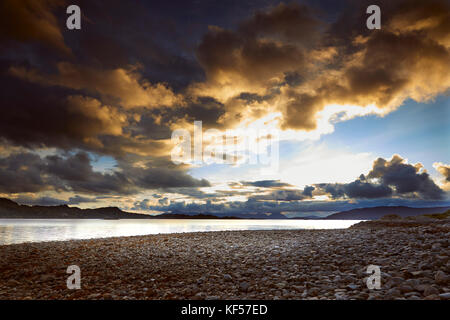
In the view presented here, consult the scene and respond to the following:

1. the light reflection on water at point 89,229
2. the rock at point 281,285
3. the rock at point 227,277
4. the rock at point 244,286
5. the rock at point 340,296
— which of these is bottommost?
the light reflection on water at point 89,229

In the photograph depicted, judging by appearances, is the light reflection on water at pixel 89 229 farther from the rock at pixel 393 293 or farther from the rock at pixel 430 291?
the rock at pixel 430 291

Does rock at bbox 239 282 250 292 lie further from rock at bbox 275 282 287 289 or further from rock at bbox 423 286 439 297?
rock at bbox 423 286 439 297

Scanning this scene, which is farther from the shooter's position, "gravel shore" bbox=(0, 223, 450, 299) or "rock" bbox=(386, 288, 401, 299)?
"gravel shore" bbox=(0, 223, 450, 299)

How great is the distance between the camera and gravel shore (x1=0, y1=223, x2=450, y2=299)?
710cm

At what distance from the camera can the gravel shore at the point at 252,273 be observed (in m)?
7.10

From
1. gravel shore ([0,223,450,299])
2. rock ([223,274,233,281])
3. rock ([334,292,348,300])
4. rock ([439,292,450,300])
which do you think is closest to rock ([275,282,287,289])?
gravel shore ([0,223,450,299])

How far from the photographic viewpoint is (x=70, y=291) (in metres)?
8.99

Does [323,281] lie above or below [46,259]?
above

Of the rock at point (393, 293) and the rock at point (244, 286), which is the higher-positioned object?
the rock at point (393, 293)
